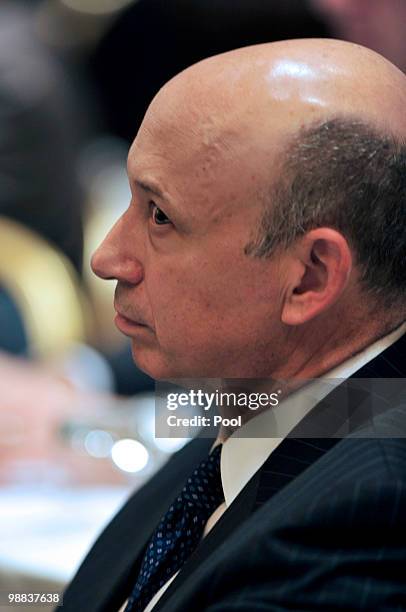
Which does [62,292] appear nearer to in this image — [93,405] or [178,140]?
Result: [93,405]

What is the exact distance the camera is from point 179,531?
0.98m

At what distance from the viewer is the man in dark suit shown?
89 centimetres

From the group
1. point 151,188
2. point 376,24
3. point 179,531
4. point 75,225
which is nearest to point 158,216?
point 151,188

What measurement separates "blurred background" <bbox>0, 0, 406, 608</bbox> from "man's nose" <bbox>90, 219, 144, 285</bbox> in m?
0.50

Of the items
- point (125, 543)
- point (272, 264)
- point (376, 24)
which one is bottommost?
point (125, 543)

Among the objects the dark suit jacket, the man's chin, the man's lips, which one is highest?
the man's lips

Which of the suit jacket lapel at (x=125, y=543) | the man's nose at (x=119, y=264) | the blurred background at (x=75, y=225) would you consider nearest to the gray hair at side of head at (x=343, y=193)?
the man's nose at (x=119, y=264)

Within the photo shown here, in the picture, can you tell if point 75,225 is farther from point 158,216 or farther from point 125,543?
point 158,216

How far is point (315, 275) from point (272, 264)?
0.03 metres

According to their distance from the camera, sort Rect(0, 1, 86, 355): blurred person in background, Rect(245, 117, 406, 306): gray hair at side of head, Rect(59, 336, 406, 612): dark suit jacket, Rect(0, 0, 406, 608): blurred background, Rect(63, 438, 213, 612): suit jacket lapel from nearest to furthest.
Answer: Rect(59, 336, 406, 612): dark suit jacket, Rect(245, 117, 406, 306): gray hair at side of head, Rect(63, 438, 213, 612): suit jacket lapel, Rect(0, 0, 406, 608): blurred background, Rect(0, 1, 86, 355): blurred person in background

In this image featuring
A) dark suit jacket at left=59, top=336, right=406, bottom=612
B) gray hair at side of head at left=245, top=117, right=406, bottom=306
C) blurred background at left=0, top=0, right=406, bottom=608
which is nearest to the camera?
dark suit jacket at left=59, top=336, right=406, bottom=612

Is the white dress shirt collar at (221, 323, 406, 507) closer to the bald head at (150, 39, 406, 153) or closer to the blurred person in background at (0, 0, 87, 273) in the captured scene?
the bald head at (150, 39, 406, 153)

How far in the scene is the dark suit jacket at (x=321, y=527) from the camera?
0.78 metres

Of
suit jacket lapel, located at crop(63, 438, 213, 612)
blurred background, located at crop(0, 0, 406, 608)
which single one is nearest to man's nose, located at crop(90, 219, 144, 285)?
suit jacket lapel, located at crop(63, 438, 213, 612)
